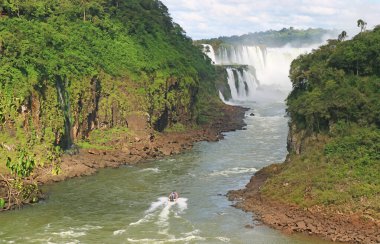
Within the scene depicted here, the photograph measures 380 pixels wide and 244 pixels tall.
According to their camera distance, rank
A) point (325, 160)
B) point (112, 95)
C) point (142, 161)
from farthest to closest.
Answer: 1. point (112, 95)
2. point (142, 161)
3. point (325, 160)

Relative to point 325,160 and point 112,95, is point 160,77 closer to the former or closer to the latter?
point 112,95

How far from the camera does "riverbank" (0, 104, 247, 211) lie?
49.8 meters

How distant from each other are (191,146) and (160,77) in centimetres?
1280

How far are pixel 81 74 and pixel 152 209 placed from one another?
26.6m

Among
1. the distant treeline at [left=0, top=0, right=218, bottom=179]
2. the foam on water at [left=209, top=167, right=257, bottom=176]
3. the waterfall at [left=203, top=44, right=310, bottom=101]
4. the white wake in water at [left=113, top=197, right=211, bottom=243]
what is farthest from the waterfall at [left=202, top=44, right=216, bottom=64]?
the white wake in water at [left=113, top=197, right=211, bottom=243]

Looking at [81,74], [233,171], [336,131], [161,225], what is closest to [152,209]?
[161,225]

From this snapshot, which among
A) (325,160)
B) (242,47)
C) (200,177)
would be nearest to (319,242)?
(325,160)

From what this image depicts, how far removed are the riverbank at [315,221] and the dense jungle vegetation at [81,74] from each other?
17.1m

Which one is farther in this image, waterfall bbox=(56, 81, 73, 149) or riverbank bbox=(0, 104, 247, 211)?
waterfall bbox=(56, 81, 73, 149)

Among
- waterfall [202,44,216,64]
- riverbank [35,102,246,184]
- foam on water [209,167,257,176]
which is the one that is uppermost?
waterfall [202,44,216,64]

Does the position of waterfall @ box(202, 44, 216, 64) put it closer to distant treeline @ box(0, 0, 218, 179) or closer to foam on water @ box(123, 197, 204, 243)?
distant treeline @ box(0, 0, 218, 179)

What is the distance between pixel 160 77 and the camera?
72.6 meters

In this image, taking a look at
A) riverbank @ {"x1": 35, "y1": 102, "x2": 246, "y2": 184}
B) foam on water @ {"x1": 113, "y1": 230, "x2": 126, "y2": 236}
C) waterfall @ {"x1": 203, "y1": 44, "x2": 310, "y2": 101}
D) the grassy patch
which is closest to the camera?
foam on water @ {"x1": 113, "y1": 230, "x2": 126, "y2": 236}

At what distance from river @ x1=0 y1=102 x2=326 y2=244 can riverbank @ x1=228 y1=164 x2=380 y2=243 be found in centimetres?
92
